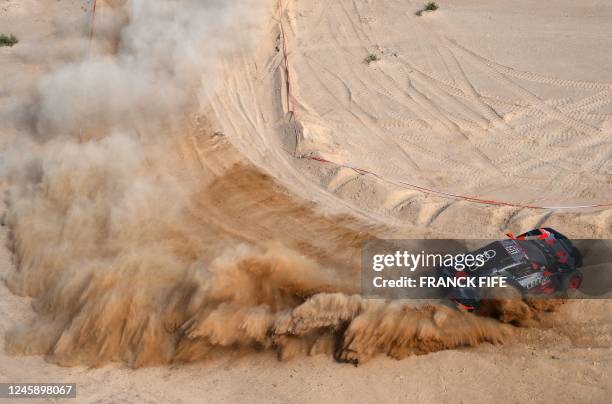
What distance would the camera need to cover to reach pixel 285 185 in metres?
11.5

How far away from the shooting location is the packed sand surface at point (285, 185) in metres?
8.02

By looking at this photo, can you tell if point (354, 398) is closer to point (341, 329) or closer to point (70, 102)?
point (341, 329)

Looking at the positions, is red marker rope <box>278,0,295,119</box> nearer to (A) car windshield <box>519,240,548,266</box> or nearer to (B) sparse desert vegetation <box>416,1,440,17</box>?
(B) sparse desert vegetation <box>416,1,440,17</box>

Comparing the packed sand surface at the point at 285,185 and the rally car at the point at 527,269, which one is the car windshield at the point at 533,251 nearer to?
the rally car at the point at 527,269

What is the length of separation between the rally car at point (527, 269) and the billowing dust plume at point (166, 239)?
1.67 feet

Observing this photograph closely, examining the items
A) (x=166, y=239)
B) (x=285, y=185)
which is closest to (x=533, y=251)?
(x=285, y=185)

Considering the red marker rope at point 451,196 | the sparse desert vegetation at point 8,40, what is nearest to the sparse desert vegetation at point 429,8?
the red marker rope at point 451,196

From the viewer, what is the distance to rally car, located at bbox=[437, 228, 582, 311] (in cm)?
799

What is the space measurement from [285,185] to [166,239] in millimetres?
2531

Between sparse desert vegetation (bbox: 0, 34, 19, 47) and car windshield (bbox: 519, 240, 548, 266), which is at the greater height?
sparse desert vegetation (bbox: 0, 34, 19, 47)

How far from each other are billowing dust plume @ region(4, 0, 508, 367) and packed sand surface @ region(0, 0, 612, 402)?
35 millimetres

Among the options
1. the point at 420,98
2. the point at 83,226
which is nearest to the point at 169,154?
the point at 83,226

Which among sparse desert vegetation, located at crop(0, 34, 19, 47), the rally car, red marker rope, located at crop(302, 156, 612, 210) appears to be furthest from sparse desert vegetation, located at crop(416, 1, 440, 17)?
sparse desert vegetation, located at crop(0, 34, 19, 47)

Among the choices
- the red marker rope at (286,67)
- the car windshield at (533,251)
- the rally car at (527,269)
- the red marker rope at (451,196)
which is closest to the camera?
the rally car at (527,269)
